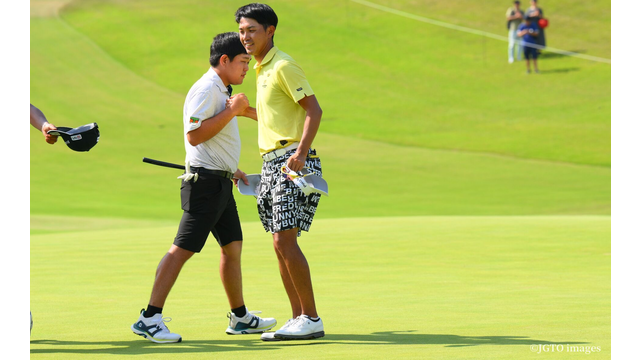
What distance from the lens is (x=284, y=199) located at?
18.5ft

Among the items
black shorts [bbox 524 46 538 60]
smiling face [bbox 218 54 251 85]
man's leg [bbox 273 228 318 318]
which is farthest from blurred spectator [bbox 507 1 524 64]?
man's leg [bbox 273 228 318 318]

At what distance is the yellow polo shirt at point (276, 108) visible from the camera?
5.64 meters

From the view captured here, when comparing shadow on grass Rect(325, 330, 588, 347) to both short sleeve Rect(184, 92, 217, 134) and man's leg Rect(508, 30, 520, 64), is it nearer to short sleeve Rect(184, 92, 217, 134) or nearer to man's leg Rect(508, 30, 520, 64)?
short sleeve Rect(184, 92, 217, 134)

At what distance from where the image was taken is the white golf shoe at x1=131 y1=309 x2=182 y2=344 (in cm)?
542

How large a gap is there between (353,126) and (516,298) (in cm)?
2444

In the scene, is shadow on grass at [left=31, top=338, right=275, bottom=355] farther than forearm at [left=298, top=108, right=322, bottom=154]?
No

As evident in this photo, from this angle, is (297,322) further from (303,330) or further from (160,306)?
(160,306)

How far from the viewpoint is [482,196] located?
22.2 metres

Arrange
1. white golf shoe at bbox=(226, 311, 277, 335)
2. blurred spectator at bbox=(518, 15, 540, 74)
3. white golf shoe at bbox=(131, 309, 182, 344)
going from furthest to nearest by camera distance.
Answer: blurred spectator at bbox=(518, 15, 540, 74), white golf shoe at bbox=(226, 311, 277, 335), white golf shoe at bbox=(131, 309, 182, 344)

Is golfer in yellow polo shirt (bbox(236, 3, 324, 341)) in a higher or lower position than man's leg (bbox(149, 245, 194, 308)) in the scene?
→ higher

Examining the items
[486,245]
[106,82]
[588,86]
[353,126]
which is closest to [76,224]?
[486,245]

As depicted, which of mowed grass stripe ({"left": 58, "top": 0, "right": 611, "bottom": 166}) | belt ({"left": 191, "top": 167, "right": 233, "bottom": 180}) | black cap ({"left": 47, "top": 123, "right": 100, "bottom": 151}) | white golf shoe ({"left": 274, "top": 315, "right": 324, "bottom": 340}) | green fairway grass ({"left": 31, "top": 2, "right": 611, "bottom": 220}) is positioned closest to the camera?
black cap ({"left": 47, "top": 123, "right": 100, "bottom": 151})

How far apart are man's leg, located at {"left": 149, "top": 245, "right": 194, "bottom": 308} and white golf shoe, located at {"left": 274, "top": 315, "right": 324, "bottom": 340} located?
0.80 metres

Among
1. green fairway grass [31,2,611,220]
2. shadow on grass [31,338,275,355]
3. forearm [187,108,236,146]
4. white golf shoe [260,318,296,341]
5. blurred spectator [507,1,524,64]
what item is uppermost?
blurred spectator [507,1,524,64]
